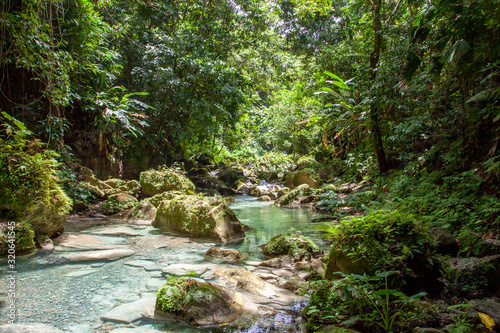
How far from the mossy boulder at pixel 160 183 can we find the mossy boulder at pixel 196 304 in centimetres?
641

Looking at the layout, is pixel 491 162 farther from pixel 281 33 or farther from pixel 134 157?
pixel 281 33

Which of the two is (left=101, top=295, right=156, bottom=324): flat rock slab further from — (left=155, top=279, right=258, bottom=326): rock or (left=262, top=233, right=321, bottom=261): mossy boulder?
(left=262, top=233, right=321, bottom=261): mossy boulder

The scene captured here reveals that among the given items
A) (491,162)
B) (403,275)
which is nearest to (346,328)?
(403,275)

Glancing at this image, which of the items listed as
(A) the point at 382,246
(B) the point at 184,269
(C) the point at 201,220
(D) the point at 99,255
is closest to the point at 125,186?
(C) the point at 201,220

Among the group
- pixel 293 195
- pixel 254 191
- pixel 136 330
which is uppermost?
pixel 254 191

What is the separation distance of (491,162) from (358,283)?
115 inches

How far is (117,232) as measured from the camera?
5.55m

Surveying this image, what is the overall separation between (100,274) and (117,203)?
4859 mm

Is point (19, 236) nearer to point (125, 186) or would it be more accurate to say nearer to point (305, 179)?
point (125, 186)

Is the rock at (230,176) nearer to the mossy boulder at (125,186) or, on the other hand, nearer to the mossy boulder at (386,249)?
the mossy boulder at (125,186)

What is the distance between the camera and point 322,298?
2326 mm

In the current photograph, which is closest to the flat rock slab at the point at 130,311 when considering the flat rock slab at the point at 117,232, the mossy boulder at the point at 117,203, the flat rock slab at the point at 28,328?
the flat rock slab at the point at 28,328

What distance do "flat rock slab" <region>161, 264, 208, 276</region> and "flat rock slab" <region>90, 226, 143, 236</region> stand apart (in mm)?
2244

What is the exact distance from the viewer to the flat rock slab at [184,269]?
134 inches
